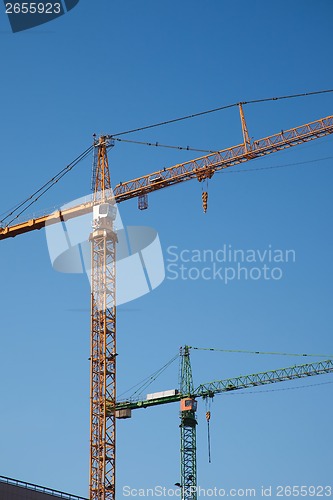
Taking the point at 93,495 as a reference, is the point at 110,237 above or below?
above

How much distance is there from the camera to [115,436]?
312 feet

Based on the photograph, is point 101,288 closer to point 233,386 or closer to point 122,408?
point 122,408

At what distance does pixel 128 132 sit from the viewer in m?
111

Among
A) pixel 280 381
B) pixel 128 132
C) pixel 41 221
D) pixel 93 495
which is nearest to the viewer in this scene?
pixel 93 495

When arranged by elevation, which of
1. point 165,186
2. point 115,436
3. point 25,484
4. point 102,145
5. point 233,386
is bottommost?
point 25,484

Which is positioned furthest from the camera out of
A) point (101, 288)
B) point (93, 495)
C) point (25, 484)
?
point (101, 288)

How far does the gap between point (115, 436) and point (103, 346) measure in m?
8.56

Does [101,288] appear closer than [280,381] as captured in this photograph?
Yes

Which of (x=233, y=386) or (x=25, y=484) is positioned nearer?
(x=25, y=484)

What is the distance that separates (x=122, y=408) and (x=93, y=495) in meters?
26.1

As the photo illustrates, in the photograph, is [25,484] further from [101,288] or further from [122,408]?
[122,408]

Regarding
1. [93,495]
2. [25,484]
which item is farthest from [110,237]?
[25,484]

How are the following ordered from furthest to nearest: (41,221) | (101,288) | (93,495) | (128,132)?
(128,132), (41,221), (101,288), (93,495)

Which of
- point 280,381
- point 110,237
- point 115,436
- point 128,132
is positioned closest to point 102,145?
point 128,132
